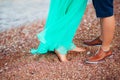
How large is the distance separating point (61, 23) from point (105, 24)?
1.47 feet

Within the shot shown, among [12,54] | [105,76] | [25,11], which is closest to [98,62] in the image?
[105,76]

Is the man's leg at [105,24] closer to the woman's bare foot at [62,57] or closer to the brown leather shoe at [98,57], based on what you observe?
the brown leather shoe at [98,57]

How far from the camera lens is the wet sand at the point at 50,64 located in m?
2.82

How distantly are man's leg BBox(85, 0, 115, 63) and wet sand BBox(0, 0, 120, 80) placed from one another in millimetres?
74

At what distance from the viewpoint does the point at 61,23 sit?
116 inches

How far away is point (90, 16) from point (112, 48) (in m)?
1.29

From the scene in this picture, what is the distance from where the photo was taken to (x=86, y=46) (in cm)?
334

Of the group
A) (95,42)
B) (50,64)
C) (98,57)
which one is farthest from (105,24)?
(50,64)

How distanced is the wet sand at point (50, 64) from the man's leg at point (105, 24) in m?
0.07

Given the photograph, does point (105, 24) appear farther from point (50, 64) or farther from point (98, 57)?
point (50, 64)

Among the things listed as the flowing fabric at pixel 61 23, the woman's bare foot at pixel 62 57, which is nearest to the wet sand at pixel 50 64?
the woman's bare foot at pixel 62 57

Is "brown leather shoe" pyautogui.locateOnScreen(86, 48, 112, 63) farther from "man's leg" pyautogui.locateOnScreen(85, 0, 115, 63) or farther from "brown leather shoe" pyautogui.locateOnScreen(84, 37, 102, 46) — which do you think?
"brown leather shoe" pyautogui.locateOnScreen(84, 37, 102, 46)

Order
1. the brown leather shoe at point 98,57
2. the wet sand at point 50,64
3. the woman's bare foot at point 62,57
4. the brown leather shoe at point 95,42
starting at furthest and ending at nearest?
the brown leather shoe at point 95,42 → the woman's bare foot at point 62,57 → the brown leather shoe at point 98,57 → the wet sand at point 50,64

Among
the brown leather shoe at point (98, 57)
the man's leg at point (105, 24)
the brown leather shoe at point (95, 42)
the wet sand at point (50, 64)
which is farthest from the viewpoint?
the brown leather shoe at point (95, 42)
